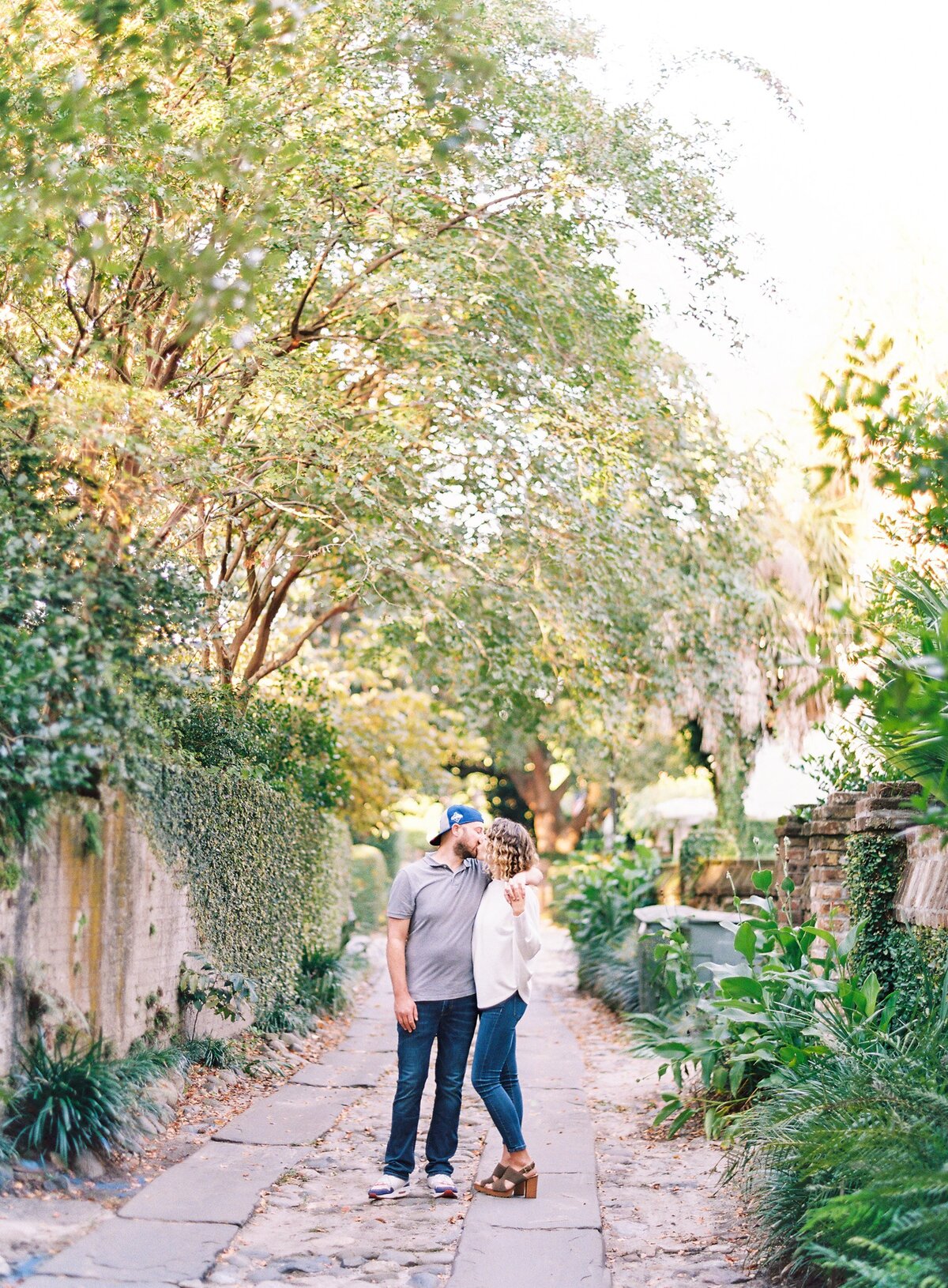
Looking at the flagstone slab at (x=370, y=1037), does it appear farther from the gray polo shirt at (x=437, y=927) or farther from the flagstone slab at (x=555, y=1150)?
the gray polo shirt at (x=437, y=927)

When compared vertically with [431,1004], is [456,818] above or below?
above

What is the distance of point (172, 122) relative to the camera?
815 centimetres

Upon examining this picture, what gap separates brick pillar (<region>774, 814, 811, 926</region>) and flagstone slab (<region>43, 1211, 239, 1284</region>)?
5.45 meters

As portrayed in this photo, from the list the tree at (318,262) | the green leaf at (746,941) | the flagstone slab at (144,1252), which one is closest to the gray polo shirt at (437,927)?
the flagstone slab at (144,1252)

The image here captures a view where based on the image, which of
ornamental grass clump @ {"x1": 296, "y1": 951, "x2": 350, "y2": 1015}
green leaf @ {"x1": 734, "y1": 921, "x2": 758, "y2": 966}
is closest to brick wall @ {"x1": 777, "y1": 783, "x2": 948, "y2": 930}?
green leaf @ {"x1": 734, "y1": 921, "x2": 758, "y2": 966}

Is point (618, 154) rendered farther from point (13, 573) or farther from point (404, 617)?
point (13, 573)

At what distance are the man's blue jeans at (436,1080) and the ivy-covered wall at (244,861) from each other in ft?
6.93

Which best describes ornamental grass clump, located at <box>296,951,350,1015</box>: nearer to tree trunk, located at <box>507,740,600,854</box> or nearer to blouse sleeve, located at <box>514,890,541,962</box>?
blouse sleeve, located at <box>514,890,541,962</box>

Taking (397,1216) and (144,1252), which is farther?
(397,1216)

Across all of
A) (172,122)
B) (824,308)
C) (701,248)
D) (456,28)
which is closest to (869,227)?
(824,308)

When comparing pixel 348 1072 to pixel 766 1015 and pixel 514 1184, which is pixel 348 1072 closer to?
pixel 514 1184

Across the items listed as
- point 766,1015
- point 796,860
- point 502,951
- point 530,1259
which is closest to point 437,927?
point 502,951

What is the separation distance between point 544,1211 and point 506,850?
164cm

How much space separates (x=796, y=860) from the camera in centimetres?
Result: 960
